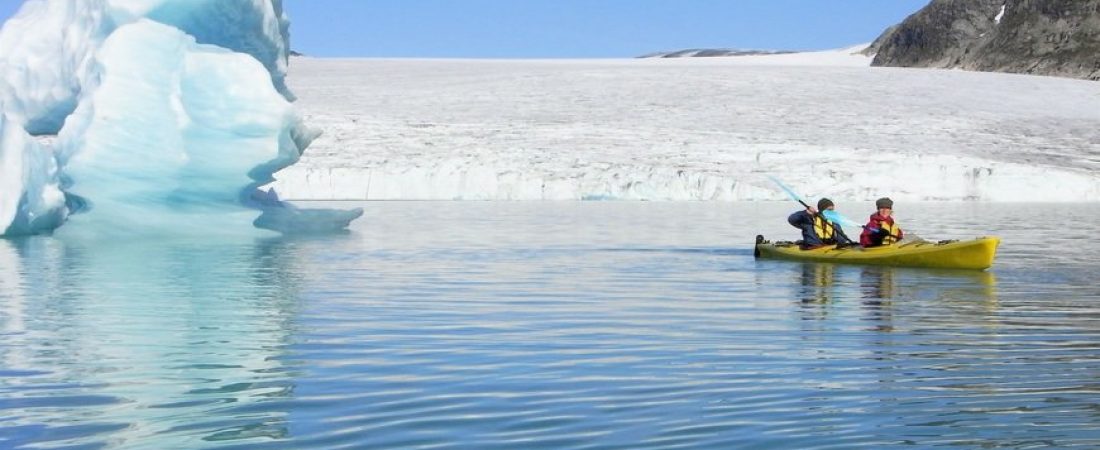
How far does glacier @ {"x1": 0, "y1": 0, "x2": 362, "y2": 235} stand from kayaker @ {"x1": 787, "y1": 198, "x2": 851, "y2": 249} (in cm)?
567

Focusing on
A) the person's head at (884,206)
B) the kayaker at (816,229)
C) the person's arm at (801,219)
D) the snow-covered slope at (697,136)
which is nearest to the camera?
the person's head at (884,206)

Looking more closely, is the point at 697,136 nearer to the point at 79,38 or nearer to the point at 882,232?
the point at 79,38

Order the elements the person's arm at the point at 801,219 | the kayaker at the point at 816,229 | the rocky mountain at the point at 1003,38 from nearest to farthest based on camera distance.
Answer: the kayaker at the point at 816,229 < the person's arm at the point at 801,219 < the rocky mountain at the point at 1003,38

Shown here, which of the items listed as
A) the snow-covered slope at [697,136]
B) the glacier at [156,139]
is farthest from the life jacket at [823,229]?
the snow-covered slope at [697,136]

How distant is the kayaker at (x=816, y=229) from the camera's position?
1412cm

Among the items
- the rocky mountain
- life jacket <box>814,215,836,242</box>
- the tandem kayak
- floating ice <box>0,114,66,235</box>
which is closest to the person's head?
the tandem kayak

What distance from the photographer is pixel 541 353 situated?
22.5 ft

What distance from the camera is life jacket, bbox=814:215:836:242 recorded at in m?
14.2

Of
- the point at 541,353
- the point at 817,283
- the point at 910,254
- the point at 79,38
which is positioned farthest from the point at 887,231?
the point at 79,38

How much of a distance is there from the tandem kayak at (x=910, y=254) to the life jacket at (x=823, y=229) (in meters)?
0.35

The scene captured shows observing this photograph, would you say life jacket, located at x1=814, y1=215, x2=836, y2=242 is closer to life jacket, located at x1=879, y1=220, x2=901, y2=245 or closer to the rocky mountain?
life jacket, located at x1=879, y1=220, x2=901, y2=245

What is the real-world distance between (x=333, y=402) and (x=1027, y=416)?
2.39 metres

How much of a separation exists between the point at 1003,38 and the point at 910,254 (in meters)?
49.2

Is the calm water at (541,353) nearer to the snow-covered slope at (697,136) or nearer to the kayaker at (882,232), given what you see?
the kayaker at (882,232)
